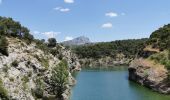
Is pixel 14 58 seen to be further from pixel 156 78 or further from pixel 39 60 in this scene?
pixel 156 78

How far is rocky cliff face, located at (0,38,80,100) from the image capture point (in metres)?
71.6

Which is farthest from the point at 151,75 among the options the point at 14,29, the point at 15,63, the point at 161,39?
the point at 15,63

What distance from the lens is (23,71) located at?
84.8 meters

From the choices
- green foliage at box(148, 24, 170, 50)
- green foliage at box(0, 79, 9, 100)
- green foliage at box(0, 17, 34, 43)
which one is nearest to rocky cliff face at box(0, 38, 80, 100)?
green foliage at box(0, 79, 9, 100)

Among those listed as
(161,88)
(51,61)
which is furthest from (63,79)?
(161,88)

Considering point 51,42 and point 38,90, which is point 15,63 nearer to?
point 38,90

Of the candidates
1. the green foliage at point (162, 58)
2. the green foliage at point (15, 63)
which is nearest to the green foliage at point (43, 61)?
the green foliage at point (15, 63)

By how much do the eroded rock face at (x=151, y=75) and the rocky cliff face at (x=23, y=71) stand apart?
29.1m

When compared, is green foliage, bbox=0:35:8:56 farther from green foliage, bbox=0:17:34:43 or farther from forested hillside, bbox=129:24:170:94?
forested hillside, bbox=129:24:170:94

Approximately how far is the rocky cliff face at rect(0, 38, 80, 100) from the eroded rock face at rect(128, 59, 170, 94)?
1144 inches

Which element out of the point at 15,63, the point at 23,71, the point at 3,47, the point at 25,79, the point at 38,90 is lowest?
the point at 38,90

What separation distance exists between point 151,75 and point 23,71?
48.0m

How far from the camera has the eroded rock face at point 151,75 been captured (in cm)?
10569

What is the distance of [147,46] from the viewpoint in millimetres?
148375
